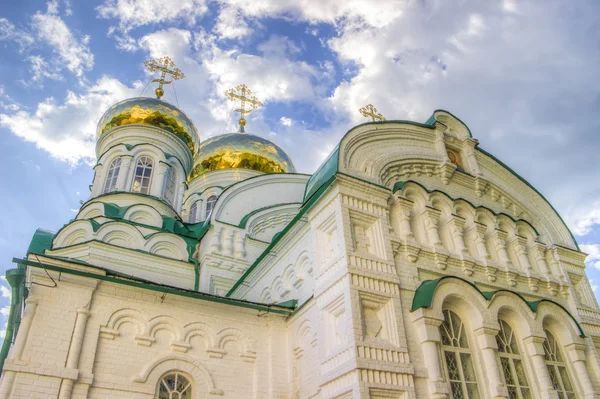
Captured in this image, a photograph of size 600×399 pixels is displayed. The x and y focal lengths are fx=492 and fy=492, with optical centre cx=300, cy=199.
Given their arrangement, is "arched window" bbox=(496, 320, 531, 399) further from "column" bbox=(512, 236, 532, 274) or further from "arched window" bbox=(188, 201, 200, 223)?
"arched window" bbox=(188, 201, 200, 223)

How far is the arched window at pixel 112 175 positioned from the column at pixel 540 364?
36.3ft

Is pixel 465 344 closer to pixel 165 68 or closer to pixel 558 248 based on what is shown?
pixel 558 248

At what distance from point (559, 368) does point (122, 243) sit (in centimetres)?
952

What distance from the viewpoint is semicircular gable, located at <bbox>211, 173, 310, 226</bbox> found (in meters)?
13.1

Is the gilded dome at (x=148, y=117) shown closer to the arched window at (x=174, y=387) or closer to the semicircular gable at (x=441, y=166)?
the semicircular gable at (x=441, y=166)

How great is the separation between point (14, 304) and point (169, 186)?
6908mm

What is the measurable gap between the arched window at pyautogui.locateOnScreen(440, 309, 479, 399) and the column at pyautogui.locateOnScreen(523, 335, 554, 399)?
1167 millimetres

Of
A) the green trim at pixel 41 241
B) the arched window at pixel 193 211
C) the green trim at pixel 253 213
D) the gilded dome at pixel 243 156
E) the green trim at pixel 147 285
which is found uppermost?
the gilded dome at pixel 243 156

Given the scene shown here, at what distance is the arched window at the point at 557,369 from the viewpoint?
7703mm

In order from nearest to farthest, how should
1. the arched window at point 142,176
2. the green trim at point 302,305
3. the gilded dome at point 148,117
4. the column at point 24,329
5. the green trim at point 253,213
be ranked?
the column at point 24,329
the green trim at point 302,305
the green trim at point 253,213
the arched window at point 142,176
the gilded dome at point 148,117

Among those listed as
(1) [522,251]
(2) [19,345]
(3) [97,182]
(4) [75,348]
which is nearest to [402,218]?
(1) [522,251]

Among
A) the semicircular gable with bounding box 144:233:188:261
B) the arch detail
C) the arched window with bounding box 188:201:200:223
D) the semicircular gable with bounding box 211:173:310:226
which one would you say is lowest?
the arch detail

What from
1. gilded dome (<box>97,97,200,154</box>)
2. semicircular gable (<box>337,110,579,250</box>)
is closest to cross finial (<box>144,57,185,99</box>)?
gilded dome (<box>97,97,200,154</box>)

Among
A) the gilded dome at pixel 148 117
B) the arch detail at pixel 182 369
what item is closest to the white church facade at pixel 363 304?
the arch detail at pixel 182 369
